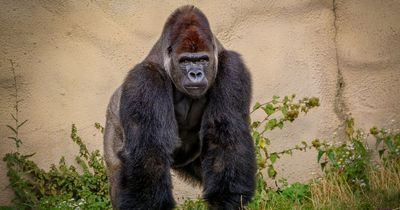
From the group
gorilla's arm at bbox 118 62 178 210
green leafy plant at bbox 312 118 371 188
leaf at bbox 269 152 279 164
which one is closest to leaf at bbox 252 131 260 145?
leaf at bbox 269 152 279 164

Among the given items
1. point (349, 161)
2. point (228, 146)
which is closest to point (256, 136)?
point (349, 161)

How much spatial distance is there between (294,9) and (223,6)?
0.61 m

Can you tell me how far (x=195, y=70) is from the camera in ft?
16.9

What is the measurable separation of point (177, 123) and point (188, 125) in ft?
0.39

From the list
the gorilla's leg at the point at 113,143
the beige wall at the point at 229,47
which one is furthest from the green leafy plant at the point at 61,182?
the gorilla's leg at the point at 113,143

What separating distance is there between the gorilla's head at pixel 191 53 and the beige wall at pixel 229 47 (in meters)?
1.62

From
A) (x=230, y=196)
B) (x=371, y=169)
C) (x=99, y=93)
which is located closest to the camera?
(x=230, y=196)

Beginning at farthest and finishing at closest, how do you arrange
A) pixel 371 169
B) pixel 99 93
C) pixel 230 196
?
pixel 99 93 < pixel 371 169 < pixel 230 196

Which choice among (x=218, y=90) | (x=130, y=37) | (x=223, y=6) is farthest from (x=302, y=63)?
(x=218, y=90)

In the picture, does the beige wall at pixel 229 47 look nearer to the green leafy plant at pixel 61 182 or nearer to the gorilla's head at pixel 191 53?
the green leafy plant at pixel 61 182

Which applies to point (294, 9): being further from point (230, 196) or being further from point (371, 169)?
point (230, 196)

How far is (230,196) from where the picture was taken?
5129 mm

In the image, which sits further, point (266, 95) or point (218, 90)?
point (266, 95)

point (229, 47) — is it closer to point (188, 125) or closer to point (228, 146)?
point (188, 125)
